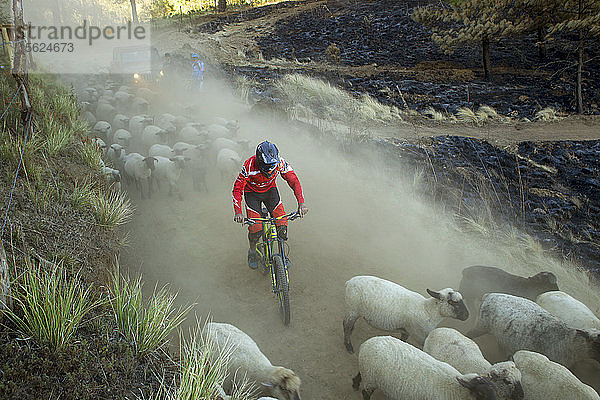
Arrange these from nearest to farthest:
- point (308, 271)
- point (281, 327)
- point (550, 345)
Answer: point (550, 345) → point (281, 327) → point (308, 271)

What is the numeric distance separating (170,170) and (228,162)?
4.27 ft

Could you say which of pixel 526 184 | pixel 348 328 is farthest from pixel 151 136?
pixel 526 184

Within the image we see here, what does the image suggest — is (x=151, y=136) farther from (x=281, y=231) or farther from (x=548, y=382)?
(x=548, y=382)

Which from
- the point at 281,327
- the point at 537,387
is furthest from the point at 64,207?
the point at 537,387

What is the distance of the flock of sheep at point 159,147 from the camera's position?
9.00m

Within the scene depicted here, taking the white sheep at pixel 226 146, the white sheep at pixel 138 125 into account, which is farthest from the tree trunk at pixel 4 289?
the white sheep at pixel 138 125

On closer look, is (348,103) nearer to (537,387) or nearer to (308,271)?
(308,271)

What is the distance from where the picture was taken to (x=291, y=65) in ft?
82.6

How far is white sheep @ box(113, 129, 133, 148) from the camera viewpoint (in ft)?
36.1

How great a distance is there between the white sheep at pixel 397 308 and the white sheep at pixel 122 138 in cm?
847

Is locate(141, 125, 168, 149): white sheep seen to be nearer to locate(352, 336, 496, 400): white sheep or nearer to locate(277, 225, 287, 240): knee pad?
locate(277, 225, 287, 240): knee pad

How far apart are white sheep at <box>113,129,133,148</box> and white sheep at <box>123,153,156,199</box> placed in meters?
2.21

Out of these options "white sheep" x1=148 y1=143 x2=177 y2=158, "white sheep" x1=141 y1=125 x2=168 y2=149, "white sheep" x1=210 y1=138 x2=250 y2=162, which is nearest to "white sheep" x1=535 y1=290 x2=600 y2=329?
"white sheep" x1=210 y1=138 x2=250 y2=162

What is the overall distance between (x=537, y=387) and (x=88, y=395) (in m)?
3.80
